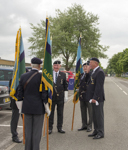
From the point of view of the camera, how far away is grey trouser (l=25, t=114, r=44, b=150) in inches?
139

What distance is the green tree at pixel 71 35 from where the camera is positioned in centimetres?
3225

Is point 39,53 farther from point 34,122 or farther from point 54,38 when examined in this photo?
point 34,122

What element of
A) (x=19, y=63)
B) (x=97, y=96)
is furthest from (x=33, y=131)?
(x=97, y=96)

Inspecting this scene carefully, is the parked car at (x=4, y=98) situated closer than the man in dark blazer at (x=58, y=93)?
No

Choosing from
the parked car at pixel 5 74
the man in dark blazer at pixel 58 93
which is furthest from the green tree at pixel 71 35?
the man in dark blazer at pixel 58 93

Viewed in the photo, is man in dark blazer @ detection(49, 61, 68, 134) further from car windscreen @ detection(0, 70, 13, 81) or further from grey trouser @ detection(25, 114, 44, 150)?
car windscreen @ detection(0, 70, 13, 81)

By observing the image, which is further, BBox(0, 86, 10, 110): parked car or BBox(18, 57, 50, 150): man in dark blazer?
BBox(0, 86, 10, 110): parked car

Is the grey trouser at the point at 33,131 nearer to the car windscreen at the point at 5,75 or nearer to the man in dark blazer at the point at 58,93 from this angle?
the man in dark blazer at the point at 58,93

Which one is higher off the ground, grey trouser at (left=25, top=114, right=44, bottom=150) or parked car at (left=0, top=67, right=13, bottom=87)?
parked car at (left=0, top=67, right=13, bottom=87)

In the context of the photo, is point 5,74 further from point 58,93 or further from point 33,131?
point 33,131

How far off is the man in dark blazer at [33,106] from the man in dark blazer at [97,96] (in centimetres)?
175

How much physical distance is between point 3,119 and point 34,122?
4.08 m

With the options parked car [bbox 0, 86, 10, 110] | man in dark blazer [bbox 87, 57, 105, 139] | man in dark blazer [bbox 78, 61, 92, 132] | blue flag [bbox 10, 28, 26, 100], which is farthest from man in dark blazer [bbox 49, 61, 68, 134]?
parked car [bbox 0, 86, 10, 110]

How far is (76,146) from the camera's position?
175 inches
